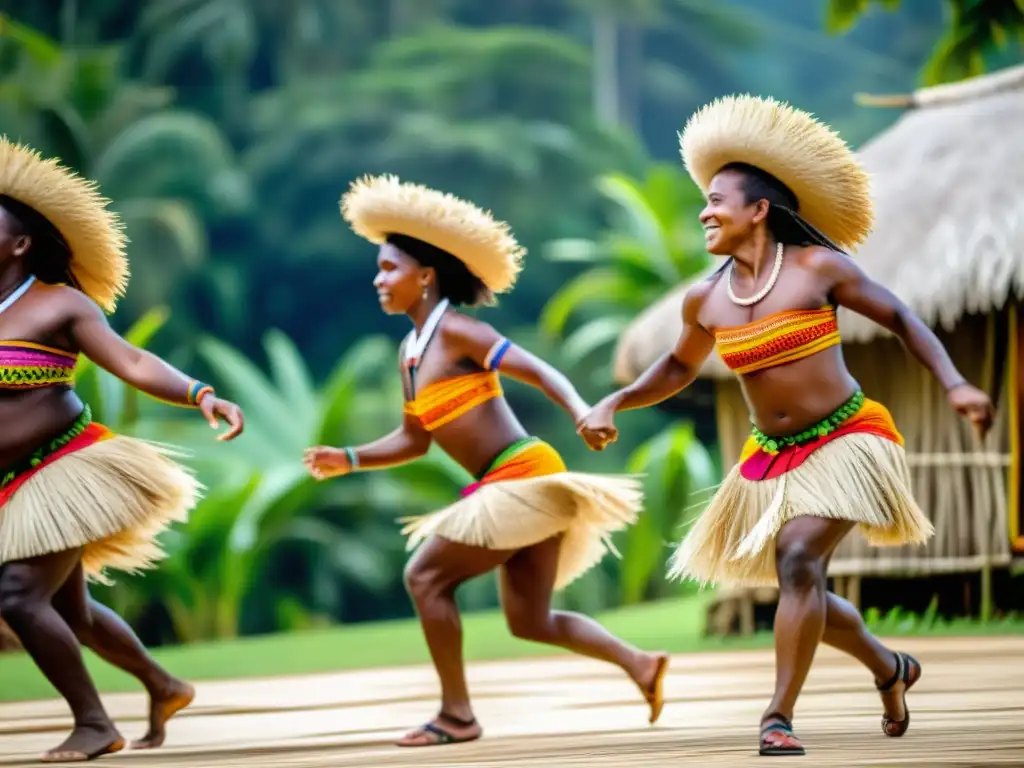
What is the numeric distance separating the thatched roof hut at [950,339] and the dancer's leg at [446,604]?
11.7 ft

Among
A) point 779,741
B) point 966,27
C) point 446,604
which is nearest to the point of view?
point 779,741

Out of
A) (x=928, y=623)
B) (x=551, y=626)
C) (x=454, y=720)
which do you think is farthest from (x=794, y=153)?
(x=928, y=623)

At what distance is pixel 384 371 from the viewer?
17.6m

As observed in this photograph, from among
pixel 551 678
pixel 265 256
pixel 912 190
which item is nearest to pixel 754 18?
pixel 265 256

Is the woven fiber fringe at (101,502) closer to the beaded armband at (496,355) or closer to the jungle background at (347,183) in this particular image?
the beaded armband at (496,355)

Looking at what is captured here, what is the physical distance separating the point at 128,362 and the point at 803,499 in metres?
1.54

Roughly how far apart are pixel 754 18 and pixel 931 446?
66.5ft

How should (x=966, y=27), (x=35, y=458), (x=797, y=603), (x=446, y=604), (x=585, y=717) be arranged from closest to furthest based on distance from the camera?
(x=797, y=603)
(x=35, y=458)
(x=446, y=604)
(x=585, y=717)
(x=966, y=27)

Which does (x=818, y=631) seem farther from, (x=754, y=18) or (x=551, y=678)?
(x=754, y=18)

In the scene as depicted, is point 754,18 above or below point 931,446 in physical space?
above

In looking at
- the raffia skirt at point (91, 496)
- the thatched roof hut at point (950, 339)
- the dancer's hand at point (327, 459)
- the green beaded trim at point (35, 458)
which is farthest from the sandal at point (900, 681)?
the thatched roof hut at point (950, 339)

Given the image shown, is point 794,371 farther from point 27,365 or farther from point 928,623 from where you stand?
point 928,623

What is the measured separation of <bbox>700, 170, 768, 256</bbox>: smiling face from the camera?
3.72m

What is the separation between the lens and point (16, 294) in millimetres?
3945
